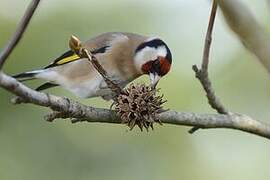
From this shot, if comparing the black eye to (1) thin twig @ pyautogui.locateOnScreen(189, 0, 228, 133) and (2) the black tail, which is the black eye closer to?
(2) the black tail

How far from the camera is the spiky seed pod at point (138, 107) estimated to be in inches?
64.2

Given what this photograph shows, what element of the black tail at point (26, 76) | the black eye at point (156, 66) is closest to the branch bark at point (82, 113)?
the black eye at point (156, 66)

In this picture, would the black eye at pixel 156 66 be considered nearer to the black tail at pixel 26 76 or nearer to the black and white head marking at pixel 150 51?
the black and white head marking at pixel 150 51

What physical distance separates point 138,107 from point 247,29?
496 millimetres

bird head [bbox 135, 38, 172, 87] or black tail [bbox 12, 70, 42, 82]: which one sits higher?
bird head [bbox 135, 38, 172, 87]

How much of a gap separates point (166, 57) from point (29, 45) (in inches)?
75.7

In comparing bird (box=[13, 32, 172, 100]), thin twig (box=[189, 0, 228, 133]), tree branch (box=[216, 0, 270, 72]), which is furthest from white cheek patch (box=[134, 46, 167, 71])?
tree branch (box=[216, 0, 270, 72])

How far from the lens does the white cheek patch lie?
2566mm

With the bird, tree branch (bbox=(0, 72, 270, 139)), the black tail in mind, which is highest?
the bird

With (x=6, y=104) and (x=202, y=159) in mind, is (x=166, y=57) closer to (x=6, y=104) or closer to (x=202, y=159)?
(x=6, y=104)

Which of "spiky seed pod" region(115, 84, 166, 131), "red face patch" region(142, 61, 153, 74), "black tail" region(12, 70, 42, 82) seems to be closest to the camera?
"spiky seed pod" region(115, 84, 166, 131)

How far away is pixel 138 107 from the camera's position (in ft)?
5.35

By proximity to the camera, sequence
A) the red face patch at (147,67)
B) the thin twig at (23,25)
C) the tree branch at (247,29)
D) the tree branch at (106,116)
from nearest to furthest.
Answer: the thin twig at (23,25) → the tree branch at (247,29) → the tree branch at (106,116) → the red face patch at (147,67)

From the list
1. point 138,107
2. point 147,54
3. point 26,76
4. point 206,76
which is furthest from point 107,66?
point 138,107
